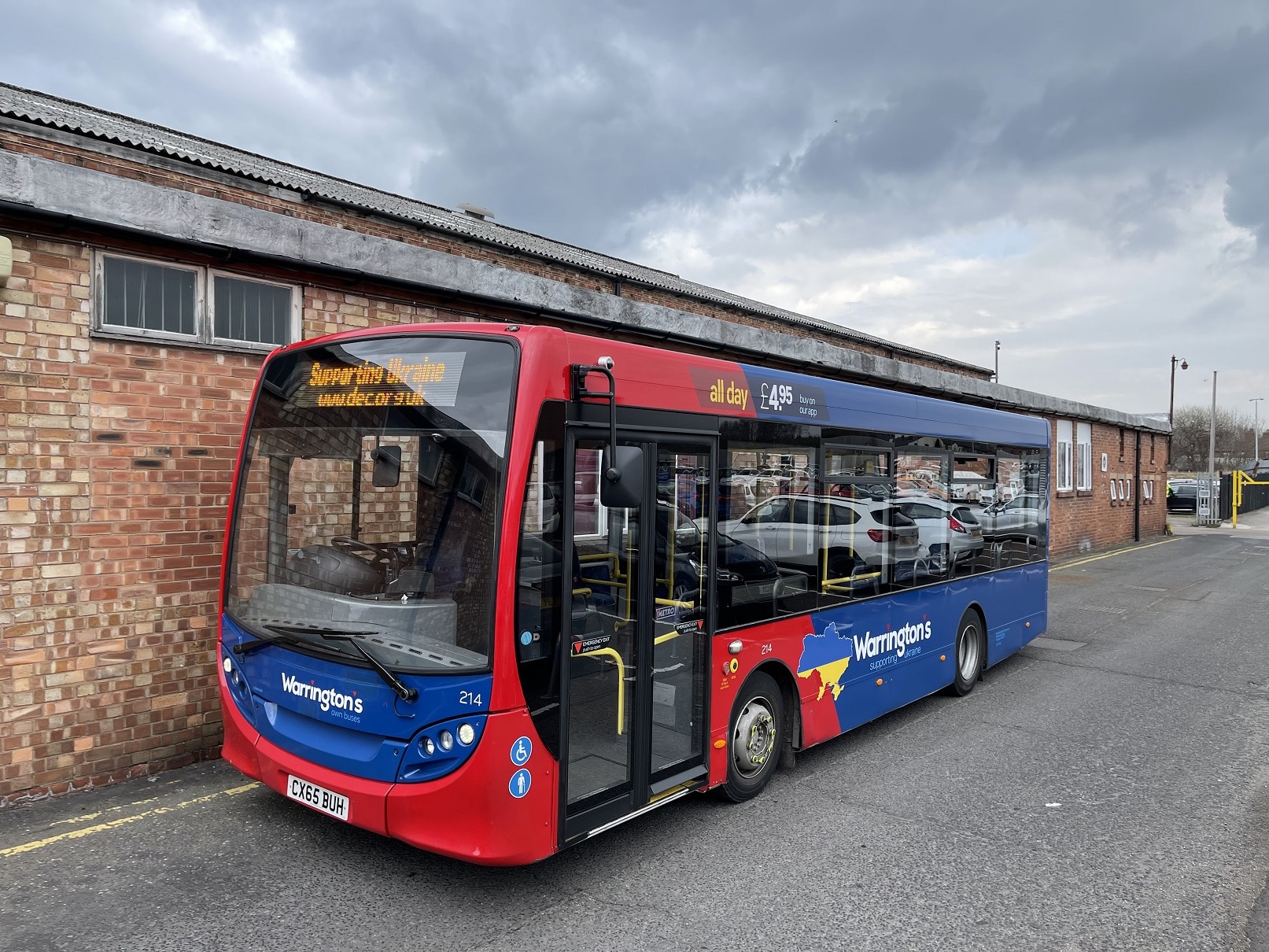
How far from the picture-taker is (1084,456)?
74.2 ft

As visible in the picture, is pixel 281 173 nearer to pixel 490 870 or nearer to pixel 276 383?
pixel 276 383

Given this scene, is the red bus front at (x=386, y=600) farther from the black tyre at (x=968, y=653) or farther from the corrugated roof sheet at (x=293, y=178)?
the black tyre at (x=968, y=653)

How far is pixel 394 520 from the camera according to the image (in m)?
3.87

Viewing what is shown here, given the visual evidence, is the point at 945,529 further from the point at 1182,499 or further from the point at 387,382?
the point at 1182,499

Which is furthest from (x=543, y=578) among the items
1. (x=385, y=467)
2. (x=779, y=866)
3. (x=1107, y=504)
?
(x=1107, y=504)

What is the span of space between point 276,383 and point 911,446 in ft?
16.0

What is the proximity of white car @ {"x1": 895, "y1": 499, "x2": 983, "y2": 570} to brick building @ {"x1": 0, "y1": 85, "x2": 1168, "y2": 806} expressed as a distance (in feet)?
14.4

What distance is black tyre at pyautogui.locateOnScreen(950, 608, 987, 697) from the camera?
773cm

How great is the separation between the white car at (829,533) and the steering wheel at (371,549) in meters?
1.90

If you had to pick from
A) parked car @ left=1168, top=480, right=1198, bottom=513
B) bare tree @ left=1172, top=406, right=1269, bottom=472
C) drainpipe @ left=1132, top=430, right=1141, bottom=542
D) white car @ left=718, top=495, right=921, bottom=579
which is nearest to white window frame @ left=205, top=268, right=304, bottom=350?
white car @ left=718, top=495, right=921, bottom=579

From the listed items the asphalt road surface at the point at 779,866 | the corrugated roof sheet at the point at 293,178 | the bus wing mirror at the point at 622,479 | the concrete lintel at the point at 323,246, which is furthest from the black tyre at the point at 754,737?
the corrugated roof sheet at the point at 293,178

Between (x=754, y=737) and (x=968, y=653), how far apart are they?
3.75 metres

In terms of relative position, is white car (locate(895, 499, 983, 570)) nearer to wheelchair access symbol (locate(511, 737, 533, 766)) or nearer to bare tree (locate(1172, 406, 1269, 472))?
wheelchair access symbol (locate(511, 737, 533, 766))

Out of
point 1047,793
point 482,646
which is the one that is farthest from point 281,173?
point 1047,793
